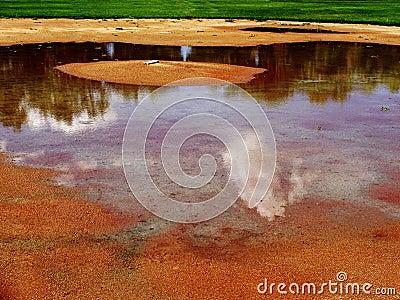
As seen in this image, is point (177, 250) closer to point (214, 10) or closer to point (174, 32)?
point (174, 32)

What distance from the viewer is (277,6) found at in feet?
171

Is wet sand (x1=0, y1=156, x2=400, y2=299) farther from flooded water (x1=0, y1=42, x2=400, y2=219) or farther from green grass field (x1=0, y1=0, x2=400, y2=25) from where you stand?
green grass field (x1=0, y1=0, x2=400, y2=25)

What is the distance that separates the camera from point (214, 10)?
4872 centimetres

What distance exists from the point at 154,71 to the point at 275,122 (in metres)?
7.54

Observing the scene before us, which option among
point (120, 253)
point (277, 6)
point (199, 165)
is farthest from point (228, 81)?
point (277, 6)

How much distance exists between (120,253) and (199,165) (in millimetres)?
3404

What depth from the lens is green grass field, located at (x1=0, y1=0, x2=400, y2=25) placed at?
4156 centimetres

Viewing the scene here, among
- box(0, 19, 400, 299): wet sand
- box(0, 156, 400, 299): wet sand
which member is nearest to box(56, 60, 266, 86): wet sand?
box(0, 19, 400, 299): wet sand
